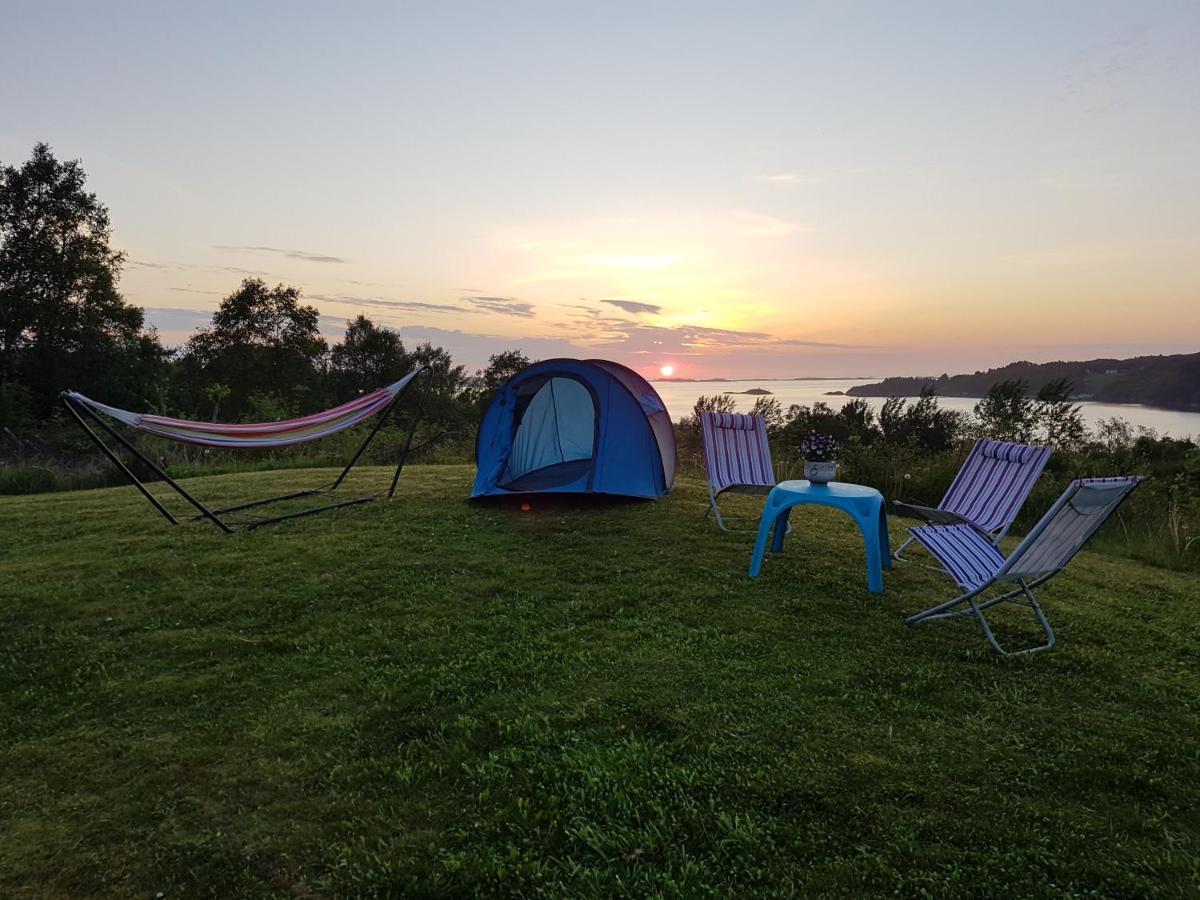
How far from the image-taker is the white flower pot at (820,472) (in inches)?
183

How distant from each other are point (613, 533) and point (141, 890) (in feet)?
13.8

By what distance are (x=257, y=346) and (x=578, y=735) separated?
90.4ft

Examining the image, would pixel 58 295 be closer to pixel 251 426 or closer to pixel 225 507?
pixel 225 507

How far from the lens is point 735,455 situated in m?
6.12

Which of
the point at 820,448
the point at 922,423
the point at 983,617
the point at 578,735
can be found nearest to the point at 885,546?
the point at 820,448

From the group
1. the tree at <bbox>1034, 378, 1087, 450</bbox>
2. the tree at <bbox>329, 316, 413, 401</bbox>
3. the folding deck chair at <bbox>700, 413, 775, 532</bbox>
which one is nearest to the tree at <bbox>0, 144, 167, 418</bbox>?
the tree at <bbox>329, 316, 413, 401</bbox>

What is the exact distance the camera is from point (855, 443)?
9305mm

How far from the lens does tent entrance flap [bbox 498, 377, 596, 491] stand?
7.36 meters

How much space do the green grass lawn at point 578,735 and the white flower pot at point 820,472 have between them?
69cm

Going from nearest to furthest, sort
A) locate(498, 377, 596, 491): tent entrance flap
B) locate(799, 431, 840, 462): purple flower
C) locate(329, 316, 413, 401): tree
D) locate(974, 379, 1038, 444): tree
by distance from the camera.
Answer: locate(799, 431, 840, 462): purple flower < locate(498, 377, 596, 491): tent entrance flap < locate(974, 379, 1038, 444): tree < locate(329, 316, 413, 401): tree

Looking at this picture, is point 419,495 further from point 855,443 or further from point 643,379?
point 855,443

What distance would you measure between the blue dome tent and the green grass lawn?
2406mm

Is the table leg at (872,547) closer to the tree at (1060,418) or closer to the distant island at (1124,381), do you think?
the tree at (1060,418)

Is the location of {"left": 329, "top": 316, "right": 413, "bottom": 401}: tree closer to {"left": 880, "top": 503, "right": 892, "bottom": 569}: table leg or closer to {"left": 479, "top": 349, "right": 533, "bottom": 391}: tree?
{"left": 479, "top": 349, "right": 533, "bottom": 391}: tree
